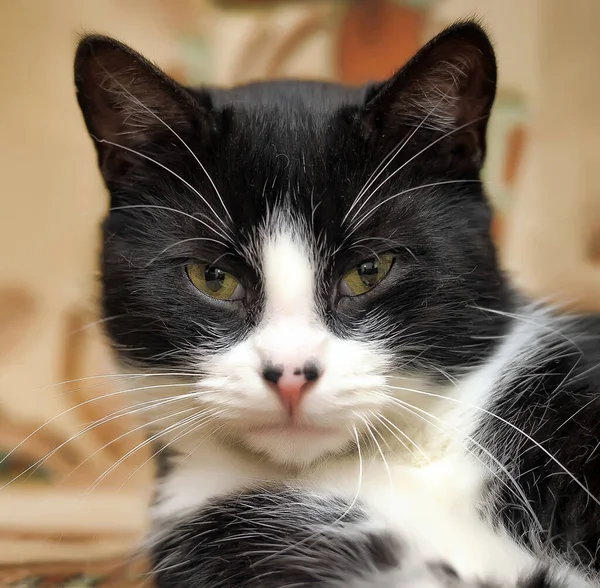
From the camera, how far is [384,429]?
36.3 inches

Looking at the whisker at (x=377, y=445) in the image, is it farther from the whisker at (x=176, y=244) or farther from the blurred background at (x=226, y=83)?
the blurred background at (x=226, y=83)

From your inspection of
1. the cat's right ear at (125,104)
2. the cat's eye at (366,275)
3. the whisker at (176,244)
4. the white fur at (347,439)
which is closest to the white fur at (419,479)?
the white fur at (347,439)

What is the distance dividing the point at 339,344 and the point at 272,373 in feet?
0.33

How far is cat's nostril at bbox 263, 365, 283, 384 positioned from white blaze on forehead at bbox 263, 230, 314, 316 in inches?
3.4

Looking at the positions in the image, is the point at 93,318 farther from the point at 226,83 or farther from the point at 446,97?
the point at 226,83

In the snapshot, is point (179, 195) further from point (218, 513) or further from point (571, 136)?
point (571, 136)

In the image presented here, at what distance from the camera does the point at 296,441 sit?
0.84m

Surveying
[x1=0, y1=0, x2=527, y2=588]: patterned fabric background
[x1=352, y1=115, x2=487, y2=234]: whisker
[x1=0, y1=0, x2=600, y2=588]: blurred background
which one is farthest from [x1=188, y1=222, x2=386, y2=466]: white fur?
[x1=0, y1=0, x2=600, y2=588]: blurred background

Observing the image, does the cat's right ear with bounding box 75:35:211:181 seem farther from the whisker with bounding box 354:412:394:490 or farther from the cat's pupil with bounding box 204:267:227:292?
the whisker with bounding box 354:412:394:490

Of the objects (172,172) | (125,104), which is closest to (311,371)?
(172,172)

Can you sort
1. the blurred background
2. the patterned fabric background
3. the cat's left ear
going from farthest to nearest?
the blurred background < the patterned fabric background < the cat's left ear

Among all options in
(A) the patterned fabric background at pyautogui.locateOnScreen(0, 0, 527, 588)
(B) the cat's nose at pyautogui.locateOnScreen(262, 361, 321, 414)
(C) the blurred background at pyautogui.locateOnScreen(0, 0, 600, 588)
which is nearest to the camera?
(B) the cat's nose at pyautogui.locateOnScreen(262, 361, 321, 414)

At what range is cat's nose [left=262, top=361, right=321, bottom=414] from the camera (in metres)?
0.76

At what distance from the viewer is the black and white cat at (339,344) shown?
0.83 metres
